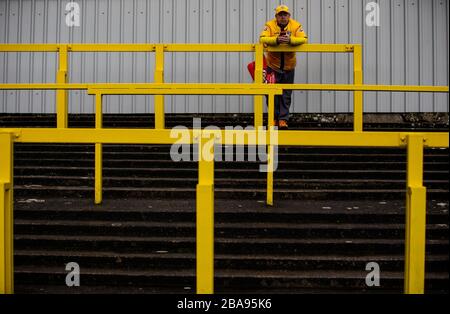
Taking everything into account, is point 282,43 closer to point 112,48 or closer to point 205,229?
point 112,48

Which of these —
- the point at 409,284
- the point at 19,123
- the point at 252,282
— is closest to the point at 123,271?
the point at 252,282

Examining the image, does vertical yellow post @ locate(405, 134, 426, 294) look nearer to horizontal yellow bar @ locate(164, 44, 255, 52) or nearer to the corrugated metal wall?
horizontal yellow bar @ locate(164, 44, 255, 52)

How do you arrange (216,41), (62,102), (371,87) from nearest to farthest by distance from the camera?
(371,87) < (62,102) < (216,41)

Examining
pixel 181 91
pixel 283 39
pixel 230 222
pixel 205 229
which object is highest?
pixel 283 39

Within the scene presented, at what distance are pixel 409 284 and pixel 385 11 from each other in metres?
5.92

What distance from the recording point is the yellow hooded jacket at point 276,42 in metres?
6.46

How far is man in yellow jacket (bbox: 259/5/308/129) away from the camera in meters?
6.46

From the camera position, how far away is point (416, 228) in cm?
274

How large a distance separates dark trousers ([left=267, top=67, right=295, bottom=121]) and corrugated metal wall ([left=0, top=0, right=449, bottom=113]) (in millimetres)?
937

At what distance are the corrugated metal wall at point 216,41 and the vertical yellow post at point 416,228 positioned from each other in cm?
509

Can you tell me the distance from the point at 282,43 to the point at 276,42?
0.07 metres

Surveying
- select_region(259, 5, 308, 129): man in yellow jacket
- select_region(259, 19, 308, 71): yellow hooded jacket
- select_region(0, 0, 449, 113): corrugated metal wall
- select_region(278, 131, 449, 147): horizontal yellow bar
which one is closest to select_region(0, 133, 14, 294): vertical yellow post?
select_region(278, 131, 449, 147): horizontal yellow bar

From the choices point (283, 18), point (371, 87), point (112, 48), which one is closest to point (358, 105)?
point (371, 87)
